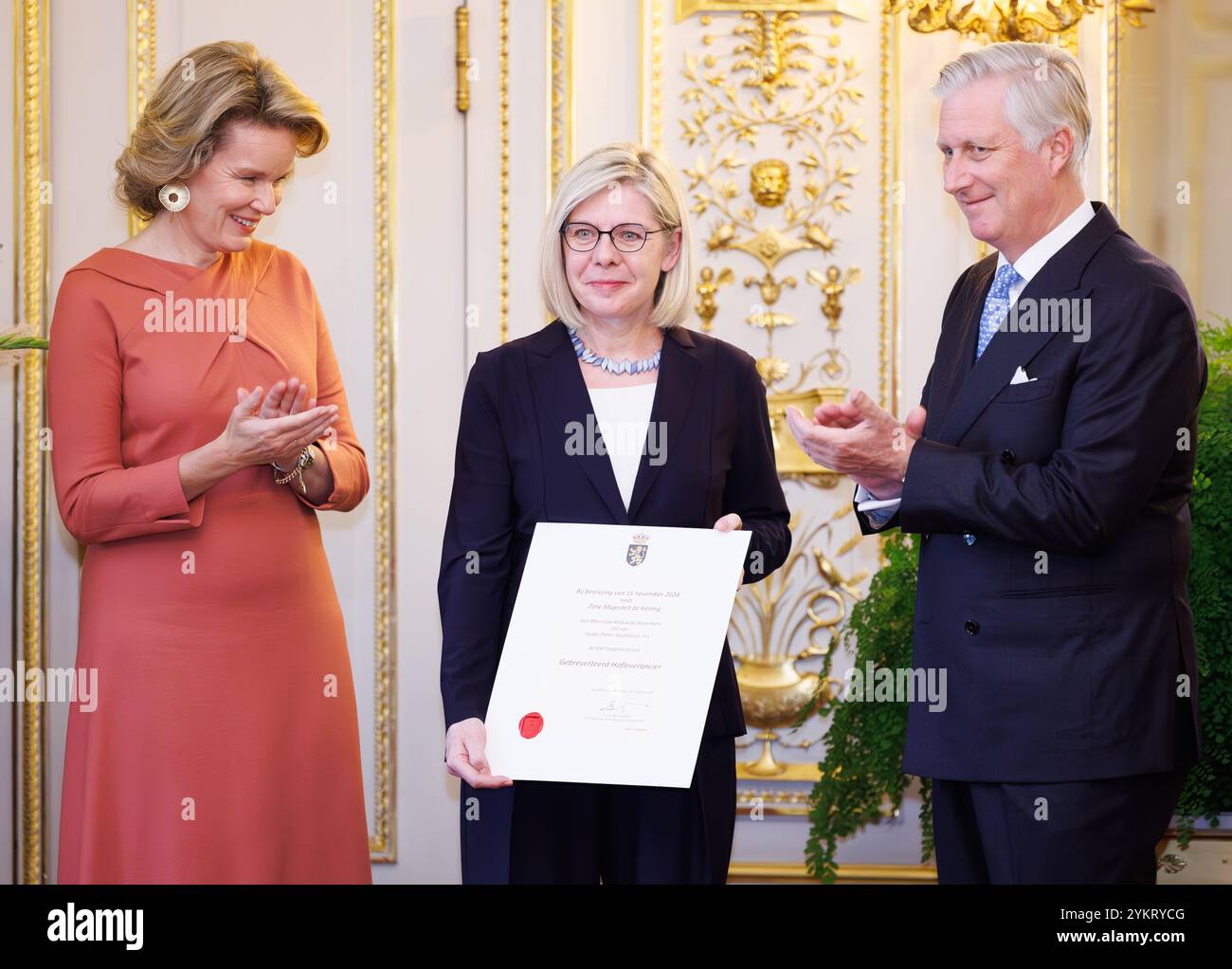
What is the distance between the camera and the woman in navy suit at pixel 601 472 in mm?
2242

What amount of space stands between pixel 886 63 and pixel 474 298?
1422 millimetres

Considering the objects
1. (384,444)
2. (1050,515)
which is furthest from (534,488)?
(384,444)

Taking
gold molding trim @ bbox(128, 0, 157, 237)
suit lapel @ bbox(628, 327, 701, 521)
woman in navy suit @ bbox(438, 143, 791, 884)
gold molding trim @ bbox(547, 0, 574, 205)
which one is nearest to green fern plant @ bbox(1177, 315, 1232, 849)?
woman in navy suit @ bbox(438, 143, 791, 884)

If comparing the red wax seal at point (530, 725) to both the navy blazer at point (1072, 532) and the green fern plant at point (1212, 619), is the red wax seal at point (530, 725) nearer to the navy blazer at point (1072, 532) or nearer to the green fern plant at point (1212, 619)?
the navy blazer at point (1072, 532)

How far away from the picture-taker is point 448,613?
2318 mm

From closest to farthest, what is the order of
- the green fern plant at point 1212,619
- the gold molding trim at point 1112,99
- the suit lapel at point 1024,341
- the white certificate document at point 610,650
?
the white certificate document at point 610,650
the suit lapel at point 1024,341
the green fern plant at point 1212,619
the gold molding trim at point 1112,99

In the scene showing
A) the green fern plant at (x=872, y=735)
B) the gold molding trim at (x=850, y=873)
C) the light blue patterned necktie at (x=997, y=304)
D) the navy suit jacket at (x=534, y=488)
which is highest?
the light blue patterned necktie at (x=997, y=304)

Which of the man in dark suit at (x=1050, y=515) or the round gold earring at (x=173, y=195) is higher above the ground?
the round gold earring at (x=173, y=195)

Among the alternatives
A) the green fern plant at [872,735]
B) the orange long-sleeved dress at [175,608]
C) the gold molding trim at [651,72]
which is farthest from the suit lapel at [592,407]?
the gold molding trim at [651,72]

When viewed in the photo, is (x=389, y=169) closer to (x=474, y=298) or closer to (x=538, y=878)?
(x=474, y=298)

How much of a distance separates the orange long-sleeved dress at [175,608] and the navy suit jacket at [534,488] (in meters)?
0.63

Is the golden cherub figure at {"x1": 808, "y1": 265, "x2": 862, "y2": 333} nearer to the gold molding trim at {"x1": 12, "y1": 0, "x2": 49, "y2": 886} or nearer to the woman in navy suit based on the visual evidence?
A: the woman in navy suit

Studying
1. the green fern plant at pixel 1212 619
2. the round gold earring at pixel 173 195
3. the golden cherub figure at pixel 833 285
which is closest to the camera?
the round gold earring at pixel 173 195
